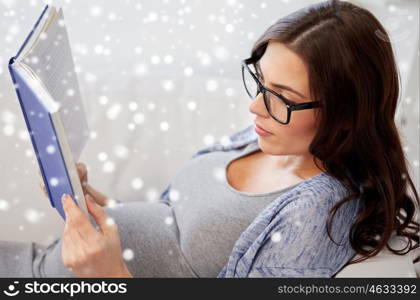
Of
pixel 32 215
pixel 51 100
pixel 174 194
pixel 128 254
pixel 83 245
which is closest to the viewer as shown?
pixel 51 100

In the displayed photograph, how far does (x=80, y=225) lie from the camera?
2.98 feet

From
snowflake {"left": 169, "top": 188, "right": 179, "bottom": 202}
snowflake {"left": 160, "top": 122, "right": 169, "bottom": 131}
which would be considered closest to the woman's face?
snowflake {"left": 169, "top": 188, "right": 179, "bottom": 202}

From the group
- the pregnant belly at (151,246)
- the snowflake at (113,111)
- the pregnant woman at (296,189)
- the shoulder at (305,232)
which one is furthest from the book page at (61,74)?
the shoulder at (305,232)

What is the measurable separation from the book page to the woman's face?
39 centimetres

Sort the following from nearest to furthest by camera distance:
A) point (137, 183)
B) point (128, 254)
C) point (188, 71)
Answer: point (128, 254)
point (137, 183)
point (188, 71)

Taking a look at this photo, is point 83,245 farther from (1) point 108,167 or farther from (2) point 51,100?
(1) point 108,167

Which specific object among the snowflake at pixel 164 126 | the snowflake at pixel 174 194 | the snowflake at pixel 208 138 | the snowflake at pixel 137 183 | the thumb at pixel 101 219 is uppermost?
the thumb at pixel 101 219

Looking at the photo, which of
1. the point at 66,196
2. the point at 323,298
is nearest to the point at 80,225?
the point at 66,196

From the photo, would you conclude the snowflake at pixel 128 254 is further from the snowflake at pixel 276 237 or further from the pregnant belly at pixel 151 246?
the snowflake at pixel 276 237

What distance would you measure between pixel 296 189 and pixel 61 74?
54 centimetres

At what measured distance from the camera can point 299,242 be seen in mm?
972

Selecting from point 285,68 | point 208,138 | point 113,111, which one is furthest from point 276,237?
point 113,111

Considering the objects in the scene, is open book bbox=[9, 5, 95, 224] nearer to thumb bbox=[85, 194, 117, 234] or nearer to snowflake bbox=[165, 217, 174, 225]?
thumb bbox=[85, 194, 117, 234]

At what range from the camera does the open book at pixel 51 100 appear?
0.78 m
